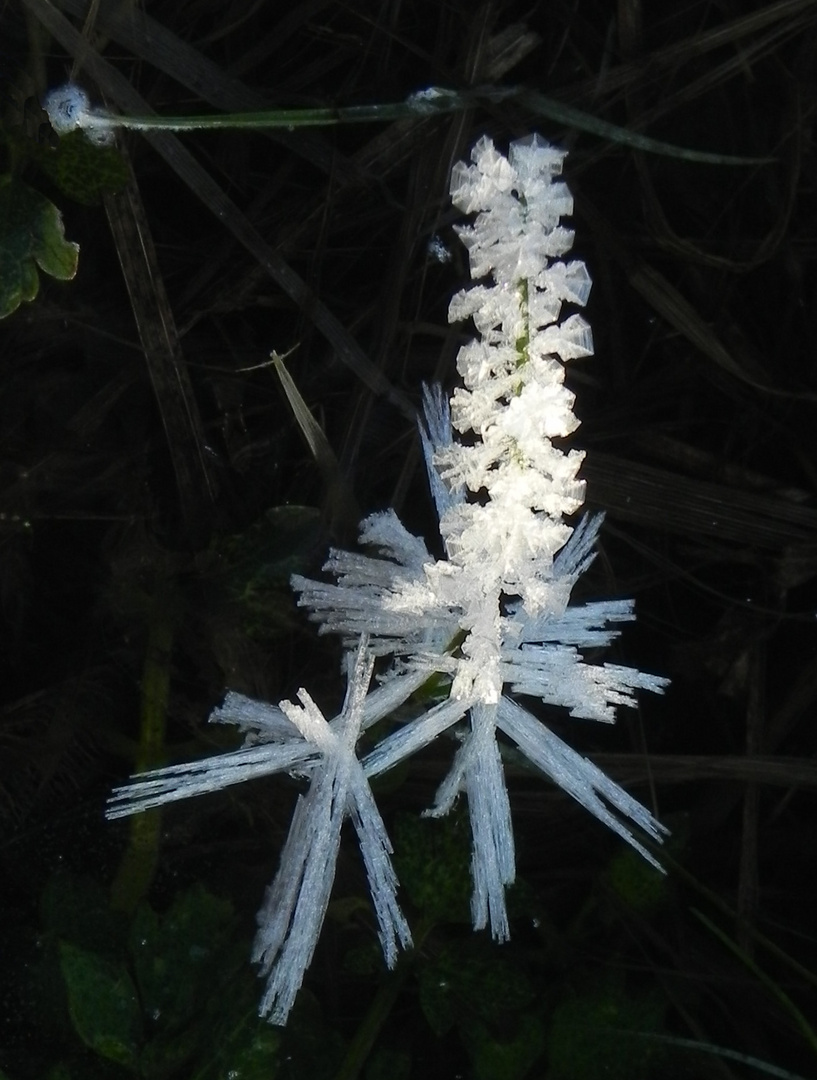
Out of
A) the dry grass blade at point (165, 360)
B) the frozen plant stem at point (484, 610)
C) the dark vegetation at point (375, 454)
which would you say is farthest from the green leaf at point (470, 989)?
the dry grass blade at point (165, 360)

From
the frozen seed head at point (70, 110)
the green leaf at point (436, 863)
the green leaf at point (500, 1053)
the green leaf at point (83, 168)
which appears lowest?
the green leaf at point (500, 1053)

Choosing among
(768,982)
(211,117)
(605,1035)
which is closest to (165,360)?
(211,117)

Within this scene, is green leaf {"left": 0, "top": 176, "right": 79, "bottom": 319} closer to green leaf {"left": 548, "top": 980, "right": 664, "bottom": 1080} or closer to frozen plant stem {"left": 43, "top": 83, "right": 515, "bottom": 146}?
frozen plant stem {"left": 43, "top": 83, "right": 515, "bottom": 146}

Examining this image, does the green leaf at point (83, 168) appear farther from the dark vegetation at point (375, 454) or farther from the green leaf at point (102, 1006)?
the green leaf at point (102, 1006)

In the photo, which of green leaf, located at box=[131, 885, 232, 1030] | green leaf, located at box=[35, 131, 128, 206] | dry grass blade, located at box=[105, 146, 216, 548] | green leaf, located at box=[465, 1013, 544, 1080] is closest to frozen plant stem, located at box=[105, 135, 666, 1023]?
green leaf, located at box=[131, 885, 232, 1030]

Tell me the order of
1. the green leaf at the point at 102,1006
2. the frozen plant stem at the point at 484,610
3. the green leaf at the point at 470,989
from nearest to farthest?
the frozen plant stem at the point at 484,610 < the green leaf at the point at 102,1006 < the green leaf at the point at 470,989

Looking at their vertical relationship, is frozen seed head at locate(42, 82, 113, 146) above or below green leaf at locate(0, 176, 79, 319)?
above

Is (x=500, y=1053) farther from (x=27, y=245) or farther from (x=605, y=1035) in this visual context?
(x=27, y=245)
